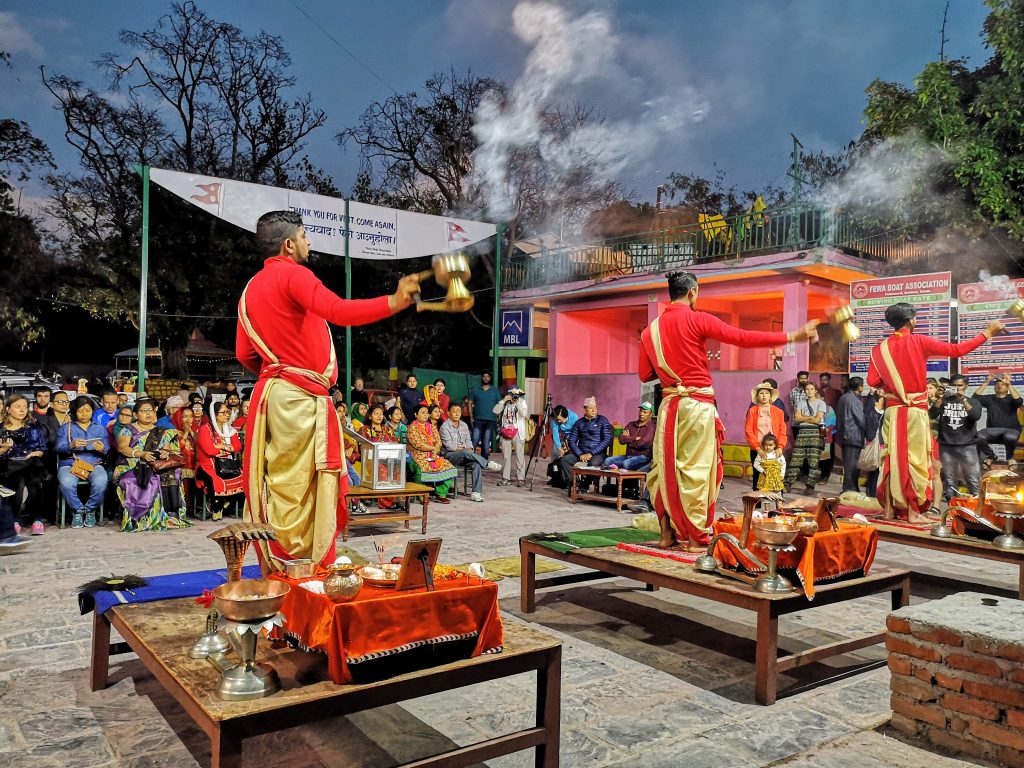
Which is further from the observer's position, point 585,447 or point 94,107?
point 94,107

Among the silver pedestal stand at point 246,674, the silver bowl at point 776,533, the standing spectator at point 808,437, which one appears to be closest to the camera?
the silver pedestal stand at point 246,674

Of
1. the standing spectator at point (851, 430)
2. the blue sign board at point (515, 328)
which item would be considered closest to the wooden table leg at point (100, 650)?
the standing spectator at point (851, 430)

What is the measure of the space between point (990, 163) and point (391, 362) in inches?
631

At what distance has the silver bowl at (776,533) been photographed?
3.88 m

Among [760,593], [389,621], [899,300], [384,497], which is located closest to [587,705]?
[760,593]

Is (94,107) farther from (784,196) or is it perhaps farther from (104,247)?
(784,196)

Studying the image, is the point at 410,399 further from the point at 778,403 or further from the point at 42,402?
the point at 778,403

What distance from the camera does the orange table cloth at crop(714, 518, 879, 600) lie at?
13.2 feet

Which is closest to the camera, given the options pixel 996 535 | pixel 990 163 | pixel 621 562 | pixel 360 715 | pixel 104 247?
pixel 360 715

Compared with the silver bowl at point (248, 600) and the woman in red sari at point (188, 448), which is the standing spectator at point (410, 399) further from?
the silver bowl at point (248, 600)

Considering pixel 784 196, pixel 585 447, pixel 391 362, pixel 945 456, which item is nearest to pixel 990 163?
pixel 784 196

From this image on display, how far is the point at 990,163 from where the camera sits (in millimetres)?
13859

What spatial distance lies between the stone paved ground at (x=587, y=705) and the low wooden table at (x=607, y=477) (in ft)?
14.8

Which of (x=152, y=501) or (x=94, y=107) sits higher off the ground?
(x=94, y=107)
